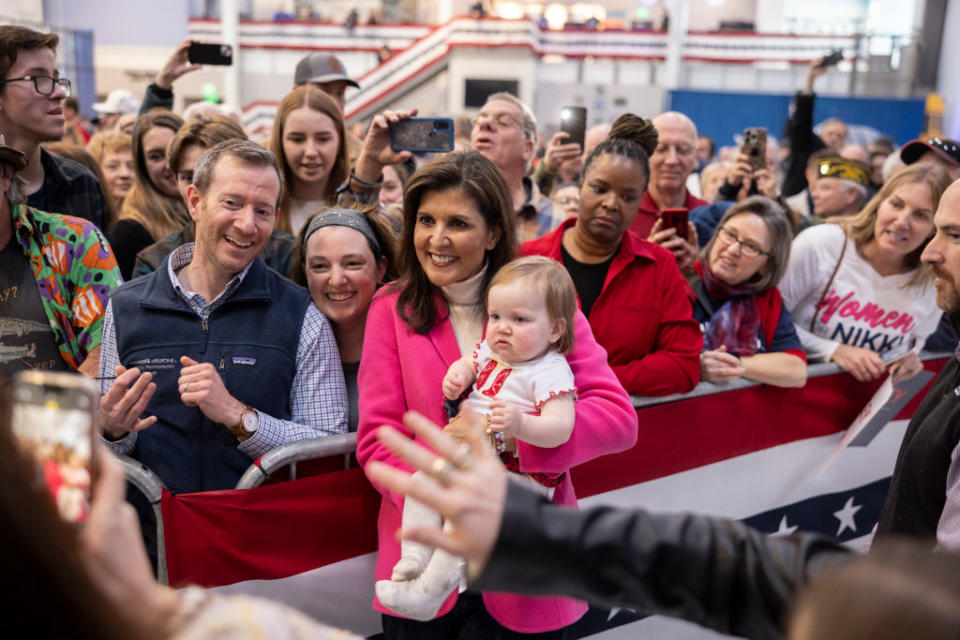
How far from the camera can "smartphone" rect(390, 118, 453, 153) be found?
112 inches

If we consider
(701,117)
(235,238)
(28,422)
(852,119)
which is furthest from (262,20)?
(28,422)

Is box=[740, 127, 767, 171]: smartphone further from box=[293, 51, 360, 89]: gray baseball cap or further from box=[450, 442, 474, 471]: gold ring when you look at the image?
box=[450, 442, 474, 471]: gold ring

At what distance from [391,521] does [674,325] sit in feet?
3.98

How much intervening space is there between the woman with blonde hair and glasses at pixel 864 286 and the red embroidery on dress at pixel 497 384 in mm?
1795

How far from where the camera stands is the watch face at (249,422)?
198 cm

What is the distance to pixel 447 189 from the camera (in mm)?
2012

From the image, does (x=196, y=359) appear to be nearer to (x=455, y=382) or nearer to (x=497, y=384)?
(x=455, y=382)

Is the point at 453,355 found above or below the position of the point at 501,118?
below

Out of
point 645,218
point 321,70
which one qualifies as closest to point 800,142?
point 645,218

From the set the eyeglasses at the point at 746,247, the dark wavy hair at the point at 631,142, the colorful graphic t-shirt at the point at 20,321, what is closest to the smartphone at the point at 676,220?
the eyeglasses at the point at 746,247

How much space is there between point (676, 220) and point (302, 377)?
5.55ft

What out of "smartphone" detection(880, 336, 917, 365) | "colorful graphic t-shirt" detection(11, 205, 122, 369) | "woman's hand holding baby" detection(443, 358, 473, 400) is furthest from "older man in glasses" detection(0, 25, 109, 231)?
"smartphone" detection(880, 336, 917, 365)

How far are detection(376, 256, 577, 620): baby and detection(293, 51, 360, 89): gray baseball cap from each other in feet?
9.36

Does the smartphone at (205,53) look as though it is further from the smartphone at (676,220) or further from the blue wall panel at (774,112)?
the blue wall panel at (774,112)
